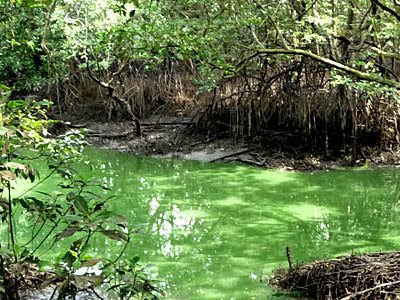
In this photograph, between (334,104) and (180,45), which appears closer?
(180,45)

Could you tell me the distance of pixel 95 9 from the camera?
806 centimetres

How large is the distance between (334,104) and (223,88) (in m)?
1.73

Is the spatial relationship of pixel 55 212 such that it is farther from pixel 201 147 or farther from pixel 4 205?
pixel 201 147

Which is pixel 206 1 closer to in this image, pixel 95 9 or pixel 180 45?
pixel 95 9

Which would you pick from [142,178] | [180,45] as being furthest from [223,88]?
[180,45]

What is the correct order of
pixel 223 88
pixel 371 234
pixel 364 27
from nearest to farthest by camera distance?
pixel 371 234
pixel 364 27
pixel 223 88

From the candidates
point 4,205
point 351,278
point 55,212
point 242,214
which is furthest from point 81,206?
point 242,214

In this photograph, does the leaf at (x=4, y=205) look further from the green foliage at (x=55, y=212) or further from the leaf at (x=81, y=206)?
the leaf at (x=81, y=206)

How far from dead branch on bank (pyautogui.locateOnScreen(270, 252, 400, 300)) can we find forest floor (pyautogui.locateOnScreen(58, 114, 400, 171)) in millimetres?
4345

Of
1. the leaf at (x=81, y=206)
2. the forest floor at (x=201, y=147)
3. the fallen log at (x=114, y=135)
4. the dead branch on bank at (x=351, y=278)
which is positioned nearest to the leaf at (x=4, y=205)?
the leaf at (x=81, y=206)

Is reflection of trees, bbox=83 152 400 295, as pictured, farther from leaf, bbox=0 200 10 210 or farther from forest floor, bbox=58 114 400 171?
leaf, bbox=0 200 10 210

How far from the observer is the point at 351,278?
10.2 feet

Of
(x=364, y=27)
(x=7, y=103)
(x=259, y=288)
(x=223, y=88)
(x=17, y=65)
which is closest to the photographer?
(x=7, y=103)

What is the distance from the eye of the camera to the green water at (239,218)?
3969mm
